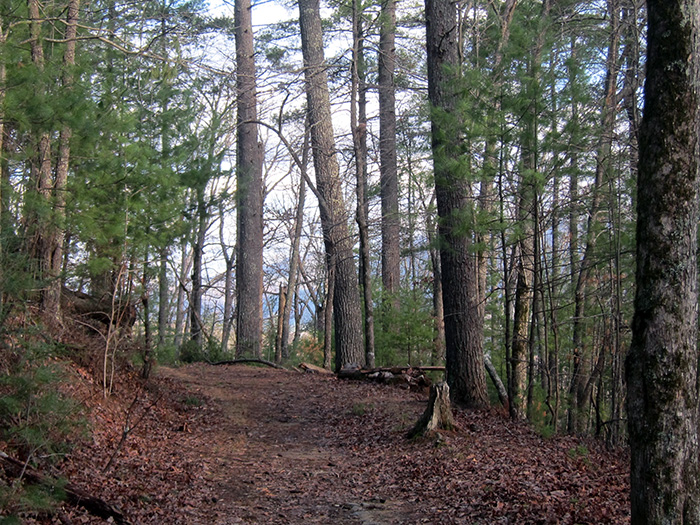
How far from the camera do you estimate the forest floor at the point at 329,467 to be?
5.39 meters

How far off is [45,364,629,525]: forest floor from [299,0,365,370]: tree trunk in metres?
3.73

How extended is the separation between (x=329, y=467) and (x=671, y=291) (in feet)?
16.0

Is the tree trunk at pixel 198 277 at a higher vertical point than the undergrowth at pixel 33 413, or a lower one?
higher

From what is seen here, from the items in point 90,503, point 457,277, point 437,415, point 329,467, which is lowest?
point 329,467

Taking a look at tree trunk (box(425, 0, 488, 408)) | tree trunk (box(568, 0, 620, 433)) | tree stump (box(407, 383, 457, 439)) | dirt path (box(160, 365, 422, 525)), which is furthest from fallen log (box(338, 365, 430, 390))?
tree stump (box(407, 383, 457, 439))

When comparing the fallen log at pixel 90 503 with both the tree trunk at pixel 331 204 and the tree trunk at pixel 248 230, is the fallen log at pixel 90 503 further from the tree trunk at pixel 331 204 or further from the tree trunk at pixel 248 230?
the tree trunk at pixel 248 230

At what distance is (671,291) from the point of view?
3586mm

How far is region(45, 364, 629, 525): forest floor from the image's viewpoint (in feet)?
17.7

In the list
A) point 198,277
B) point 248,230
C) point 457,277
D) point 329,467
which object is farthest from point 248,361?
point 329,467

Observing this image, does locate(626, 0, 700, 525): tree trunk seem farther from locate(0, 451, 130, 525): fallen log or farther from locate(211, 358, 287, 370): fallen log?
locate(211, 358, 287, 370): fallen log

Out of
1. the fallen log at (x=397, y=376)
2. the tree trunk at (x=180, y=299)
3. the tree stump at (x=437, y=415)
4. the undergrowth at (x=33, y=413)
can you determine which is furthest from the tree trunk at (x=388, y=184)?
the undergrowth at (x=33, y=413)

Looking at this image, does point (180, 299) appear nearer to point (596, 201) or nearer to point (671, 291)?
point (596, 201)

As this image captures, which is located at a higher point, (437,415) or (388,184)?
(388,184)

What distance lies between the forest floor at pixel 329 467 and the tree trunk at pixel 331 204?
3730 millimetres
